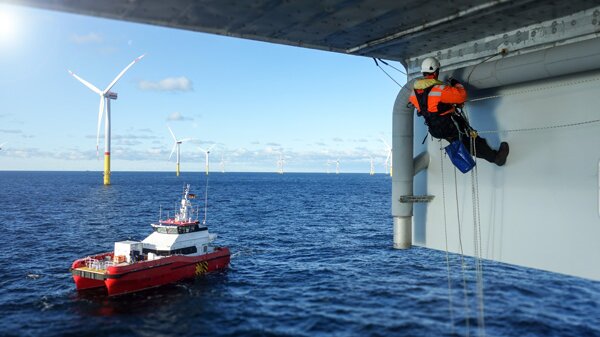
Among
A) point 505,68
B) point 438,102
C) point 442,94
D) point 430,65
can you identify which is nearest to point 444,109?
point 438,102

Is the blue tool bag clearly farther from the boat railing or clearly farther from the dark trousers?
the boat railing

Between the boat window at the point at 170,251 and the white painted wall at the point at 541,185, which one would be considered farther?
the boat window at the point at 170,251

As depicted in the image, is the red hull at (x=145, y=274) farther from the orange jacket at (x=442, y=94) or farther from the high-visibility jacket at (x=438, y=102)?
the orange jacket at (x=442, y=94)

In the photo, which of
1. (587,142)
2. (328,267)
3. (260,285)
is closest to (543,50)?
(587,142)

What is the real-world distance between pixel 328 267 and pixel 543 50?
3180cm

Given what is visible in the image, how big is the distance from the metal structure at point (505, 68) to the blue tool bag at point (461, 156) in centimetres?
60

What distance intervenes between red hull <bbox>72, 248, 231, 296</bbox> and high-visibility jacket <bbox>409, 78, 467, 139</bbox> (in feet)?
86.5

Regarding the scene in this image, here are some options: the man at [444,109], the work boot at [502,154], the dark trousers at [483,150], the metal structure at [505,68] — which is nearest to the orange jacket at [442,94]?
the man at [444,109]

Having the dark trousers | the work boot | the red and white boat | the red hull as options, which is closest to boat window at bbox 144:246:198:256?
the red and white boat

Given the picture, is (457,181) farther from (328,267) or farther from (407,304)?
(328,267)

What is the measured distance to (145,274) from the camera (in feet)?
103

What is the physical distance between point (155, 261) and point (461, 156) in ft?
89.9

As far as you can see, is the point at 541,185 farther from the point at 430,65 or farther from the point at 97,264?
the point at 97,264

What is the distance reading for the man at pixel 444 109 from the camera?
925 centimetres
